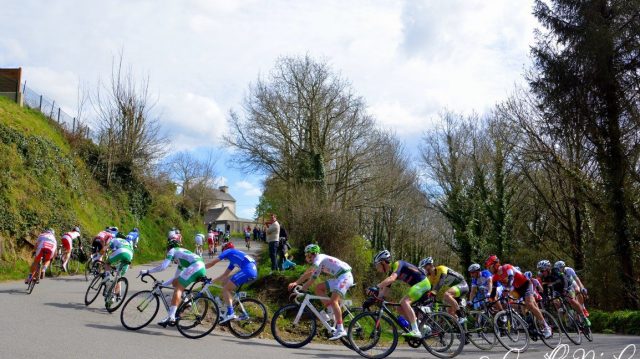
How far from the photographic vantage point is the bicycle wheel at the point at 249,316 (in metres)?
9.91

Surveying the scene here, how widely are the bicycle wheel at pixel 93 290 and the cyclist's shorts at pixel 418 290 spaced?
6857 millimetres

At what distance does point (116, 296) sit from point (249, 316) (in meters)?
3.28

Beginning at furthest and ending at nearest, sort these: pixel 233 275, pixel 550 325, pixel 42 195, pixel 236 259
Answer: pixel 42 195 < pixel 550 325 < pixel 236 259 < pixel 233 275

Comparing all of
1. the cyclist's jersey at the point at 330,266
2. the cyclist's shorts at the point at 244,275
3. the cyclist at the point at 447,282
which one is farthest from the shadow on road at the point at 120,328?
the cyclist at the point at 447,282

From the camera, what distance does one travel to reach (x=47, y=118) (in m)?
30.4

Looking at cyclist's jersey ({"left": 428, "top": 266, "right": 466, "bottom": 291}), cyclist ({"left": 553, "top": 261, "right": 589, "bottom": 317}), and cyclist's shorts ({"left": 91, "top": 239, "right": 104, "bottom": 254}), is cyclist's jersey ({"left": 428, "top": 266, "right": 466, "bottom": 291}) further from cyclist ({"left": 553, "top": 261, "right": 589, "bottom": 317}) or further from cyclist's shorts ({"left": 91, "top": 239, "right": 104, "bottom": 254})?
cyclist's shorts ({"left": 91, "top": 239, "right": 104, "bottom": 254})

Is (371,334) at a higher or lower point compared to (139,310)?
lower

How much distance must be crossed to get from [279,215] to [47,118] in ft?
49.7

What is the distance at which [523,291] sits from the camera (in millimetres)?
12000

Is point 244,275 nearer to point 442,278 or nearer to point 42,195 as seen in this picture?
point 442,278

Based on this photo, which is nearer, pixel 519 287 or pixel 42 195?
pixel 519 287

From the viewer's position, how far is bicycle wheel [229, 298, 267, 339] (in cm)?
991

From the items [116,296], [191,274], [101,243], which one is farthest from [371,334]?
[101,243]

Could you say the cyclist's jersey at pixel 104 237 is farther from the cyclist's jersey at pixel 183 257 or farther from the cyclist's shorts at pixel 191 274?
the cyclist's shorts at pixel 191 274
